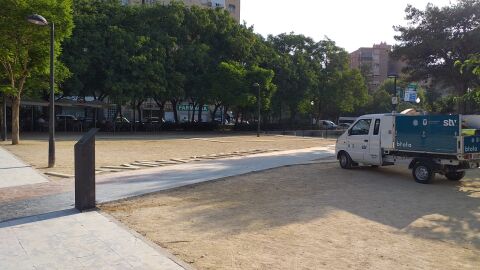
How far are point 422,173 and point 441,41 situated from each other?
15.7 meters

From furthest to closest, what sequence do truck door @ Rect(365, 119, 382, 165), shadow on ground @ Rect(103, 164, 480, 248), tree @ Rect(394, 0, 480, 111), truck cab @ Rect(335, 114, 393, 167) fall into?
tree @ Rect(394, 0, 480, 111) < truck door @ Rect(365, 119, 382, 165) < truck cab @ Rect(335, 114, 393, 167) < shadow on ground @ Rect(103, 164, 480, 248)

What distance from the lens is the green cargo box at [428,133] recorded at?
12617 millimetres

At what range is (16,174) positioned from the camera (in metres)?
13.8

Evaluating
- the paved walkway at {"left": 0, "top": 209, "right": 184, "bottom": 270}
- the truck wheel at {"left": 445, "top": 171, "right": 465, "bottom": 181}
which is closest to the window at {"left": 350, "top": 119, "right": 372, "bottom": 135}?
the truck wheel at {"left": 445, "top": 171, "right": 465, "bottom": 181}

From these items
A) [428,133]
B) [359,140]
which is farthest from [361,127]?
[428,133]

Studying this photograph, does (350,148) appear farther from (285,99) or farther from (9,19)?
(285,99)

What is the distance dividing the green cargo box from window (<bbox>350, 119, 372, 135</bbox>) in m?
1.33

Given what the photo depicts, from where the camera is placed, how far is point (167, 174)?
14609 millimetres

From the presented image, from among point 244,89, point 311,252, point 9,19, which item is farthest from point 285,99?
point 311,252

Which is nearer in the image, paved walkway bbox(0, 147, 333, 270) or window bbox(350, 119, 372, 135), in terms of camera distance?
paved walkway bbox(0, 147, 333, 270)

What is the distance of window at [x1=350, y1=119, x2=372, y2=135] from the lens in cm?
1562

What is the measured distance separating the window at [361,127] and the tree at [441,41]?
1227 centimetres

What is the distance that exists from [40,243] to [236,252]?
2.71 m

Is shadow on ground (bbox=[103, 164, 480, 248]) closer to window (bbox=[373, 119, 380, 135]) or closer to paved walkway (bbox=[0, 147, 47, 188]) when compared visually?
window (bbox=[373, 119, 380, 135])
